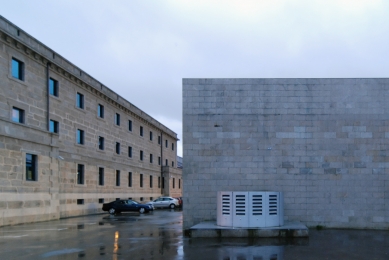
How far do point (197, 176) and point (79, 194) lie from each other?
19566 mm

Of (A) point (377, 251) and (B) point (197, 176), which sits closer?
(A) point (377, 251)

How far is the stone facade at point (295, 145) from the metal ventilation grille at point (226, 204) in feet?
5.93

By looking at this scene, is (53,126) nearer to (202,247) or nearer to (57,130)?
(57,130)

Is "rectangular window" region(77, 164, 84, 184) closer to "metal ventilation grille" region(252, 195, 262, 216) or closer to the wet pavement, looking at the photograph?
the wet pavement

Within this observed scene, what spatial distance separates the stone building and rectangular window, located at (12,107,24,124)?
61 mm

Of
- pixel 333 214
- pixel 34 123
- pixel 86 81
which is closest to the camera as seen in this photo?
pixel 333 214

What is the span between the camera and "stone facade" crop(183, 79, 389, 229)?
16203 mm

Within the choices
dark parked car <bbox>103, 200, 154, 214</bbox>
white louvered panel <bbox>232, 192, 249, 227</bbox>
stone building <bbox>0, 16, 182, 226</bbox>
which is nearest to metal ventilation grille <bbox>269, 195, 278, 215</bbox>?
white louvered panel <bbox>232, 192, 249, 227</bbox>

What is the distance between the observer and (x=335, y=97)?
54.6 feet

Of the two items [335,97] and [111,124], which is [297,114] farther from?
[111,124]

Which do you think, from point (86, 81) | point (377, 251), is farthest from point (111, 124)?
point (377, 251)

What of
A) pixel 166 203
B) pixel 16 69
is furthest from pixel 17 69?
pixel 166 203

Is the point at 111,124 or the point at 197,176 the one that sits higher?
the point at 111,124

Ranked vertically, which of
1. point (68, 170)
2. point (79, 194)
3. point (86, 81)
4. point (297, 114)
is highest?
point (86, 81)
